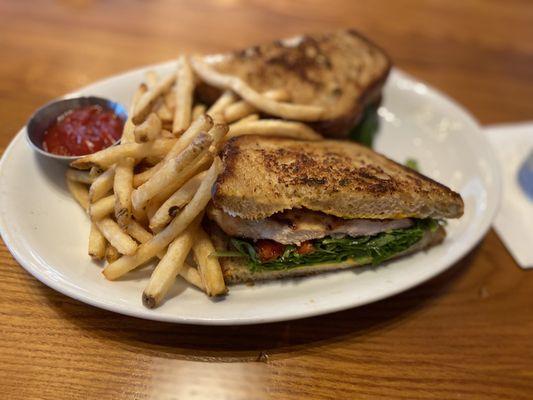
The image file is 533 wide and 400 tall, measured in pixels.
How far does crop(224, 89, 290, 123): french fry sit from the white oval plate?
69 centimetres

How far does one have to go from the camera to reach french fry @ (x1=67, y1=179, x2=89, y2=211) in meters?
2.01

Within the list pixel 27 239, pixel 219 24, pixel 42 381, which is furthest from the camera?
pixel 219 24

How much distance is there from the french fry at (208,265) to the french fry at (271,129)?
1.71 feet

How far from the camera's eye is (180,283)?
189 cm

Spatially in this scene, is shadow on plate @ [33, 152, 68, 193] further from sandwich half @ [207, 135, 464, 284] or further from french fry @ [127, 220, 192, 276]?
sandwich half @ [207, 135, 464, 284]

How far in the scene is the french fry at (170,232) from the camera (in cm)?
175

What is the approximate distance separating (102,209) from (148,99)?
574 millimetres

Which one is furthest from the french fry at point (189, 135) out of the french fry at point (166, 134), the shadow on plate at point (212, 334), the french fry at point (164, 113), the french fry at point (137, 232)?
the shadow on plate at point (212, 334)

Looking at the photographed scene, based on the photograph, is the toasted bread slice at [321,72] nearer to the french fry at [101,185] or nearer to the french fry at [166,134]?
the french fry at [166,134]

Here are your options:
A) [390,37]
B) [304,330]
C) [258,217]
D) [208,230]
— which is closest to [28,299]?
[208,230]

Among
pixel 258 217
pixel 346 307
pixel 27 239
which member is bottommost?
pixel 346 307

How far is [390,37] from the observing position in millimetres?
3867

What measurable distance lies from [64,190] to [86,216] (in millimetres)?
177

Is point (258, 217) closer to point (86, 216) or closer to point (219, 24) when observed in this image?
point (86, 216)
